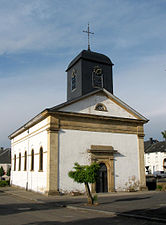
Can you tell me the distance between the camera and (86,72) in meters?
22.8

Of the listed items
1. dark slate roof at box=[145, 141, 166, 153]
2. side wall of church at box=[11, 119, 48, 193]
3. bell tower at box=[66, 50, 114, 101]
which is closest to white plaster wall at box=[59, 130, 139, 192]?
side wall of church at box=[11, 119, 48, 193]

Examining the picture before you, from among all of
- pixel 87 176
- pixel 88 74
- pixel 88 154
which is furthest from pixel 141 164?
pixel 87 176

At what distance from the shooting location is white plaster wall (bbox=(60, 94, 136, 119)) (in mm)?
20172

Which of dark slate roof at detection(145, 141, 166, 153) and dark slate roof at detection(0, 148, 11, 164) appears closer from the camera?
dark slate roof at detection(0, 148, 11, 164)

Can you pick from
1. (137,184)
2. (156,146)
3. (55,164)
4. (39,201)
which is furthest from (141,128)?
(156,146)

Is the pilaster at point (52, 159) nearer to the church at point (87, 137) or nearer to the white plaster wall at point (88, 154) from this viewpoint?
the church at point (87, 137)

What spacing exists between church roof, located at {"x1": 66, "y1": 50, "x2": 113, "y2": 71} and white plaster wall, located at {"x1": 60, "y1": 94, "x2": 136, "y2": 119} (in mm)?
3866

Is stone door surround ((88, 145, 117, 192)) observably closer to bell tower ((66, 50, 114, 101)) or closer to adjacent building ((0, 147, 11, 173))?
bell tower ((66, 50, 114, 101))

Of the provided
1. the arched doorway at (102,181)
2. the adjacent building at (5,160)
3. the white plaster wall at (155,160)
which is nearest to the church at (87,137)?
the arched doorway at (102,181)

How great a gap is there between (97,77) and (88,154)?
23.8ft

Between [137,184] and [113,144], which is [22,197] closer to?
[113,144]

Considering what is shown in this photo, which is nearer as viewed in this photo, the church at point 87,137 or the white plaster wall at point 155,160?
the church at point 87,137

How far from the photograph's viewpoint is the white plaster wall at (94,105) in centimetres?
2017

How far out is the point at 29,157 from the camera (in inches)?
936
